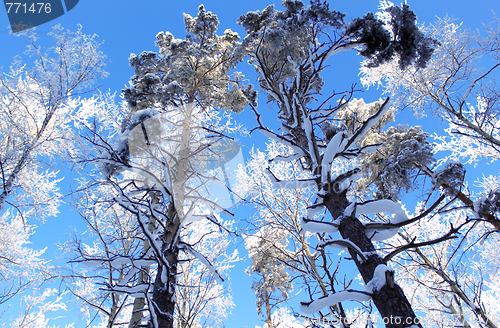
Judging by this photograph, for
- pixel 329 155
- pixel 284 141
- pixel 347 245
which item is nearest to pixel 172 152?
pixel 284 141

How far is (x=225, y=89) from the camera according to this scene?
7.93 meters

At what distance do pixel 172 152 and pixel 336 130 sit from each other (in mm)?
4344

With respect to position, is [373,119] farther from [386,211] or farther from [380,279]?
[380,279]

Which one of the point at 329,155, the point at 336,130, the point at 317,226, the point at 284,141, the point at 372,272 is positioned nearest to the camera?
the point at 372,272

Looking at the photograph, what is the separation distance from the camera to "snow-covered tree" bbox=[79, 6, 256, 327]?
3.89 m

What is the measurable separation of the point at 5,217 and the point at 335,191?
1362cm

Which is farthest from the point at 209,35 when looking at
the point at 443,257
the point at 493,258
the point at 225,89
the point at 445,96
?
the point at 493,258

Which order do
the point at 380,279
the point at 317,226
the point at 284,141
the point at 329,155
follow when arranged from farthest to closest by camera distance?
the point at 284,141, the point at 329,155, the point at 317,226, the point at 380,279

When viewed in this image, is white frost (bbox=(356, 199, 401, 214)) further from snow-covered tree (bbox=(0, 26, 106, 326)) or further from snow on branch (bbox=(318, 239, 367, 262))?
snow-covered tree (bbox=(0, 26, 106, 326))

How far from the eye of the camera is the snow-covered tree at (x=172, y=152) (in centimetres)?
389

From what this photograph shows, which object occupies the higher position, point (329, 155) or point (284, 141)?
point (284, 141)

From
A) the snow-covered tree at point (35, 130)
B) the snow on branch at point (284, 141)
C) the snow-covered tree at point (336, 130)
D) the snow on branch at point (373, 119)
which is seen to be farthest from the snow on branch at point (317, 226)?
the snow-covered tree at point (35, 130)

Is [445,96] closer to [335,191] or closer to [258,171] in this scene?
[258,171]

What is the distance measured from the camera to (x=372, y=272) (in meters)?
2.21
